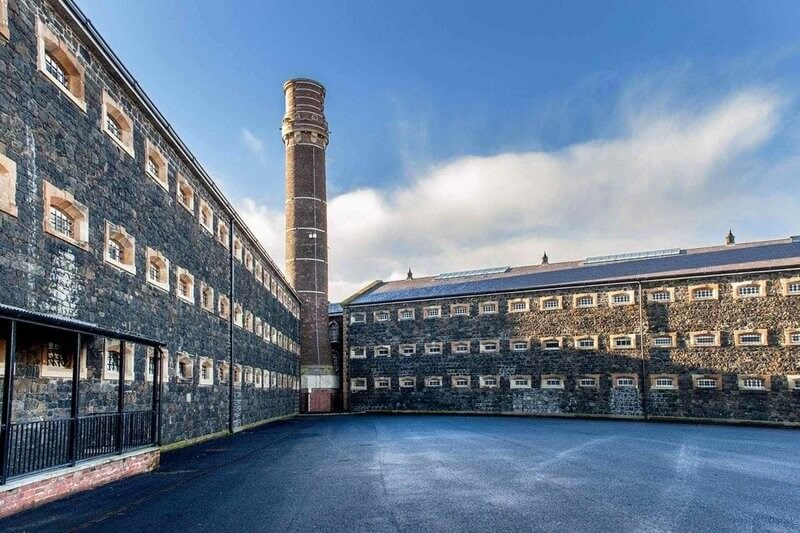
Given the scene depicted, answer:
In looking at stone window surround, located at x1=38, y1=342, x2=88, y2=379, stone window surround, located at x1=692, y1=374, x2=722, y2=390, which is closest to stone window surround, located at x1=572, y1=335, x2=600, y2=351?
stone window surround, located at x1=692, y1=374, x2=722, y2=390

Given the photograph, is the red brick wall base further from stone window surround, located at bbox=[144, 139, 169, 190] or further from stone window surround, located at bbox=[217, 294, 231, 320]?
stone window surround, located at bbox=[217, 294, 231, 320]

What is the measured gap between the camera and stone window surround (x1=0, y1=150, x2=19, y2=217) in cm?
980

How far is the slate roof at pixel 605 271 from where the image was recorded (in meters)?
32.0

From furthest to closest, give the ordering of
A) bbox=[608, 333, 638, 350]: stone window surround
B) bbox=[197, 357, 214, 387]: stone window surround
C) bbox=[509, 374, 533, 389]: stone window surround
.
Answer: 1. bbox=[509, 374, 533, 389]: stone window surround
2. bbox=[608, 333, 638, 350]: stone window surround
3. bbox=[197, 357, 214, 387]: stone window surround

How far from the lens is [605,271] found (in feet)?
122

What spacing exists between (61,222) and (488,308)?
98.0 ft

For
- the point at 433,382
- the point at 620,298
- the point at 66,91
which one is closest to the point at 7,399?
the point at 66,91

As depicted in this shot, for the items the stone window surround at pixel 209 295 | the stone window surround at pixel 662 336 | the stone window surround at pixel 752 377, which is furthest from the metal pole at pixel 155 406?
the stone window surround at pixel 752 377

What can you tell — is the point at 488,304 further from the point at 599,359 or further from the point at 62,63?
the point at 62,63

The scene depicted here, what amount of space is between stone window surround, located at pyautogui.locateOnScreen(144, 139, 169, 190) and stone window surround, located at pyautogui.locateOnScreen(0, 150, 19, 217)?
6.40 metres

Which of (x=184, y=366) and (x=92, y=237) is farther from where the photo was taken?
(x=184, y=366)

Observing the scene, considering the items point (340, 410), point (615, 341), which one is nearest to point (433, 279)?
point (340, 410)

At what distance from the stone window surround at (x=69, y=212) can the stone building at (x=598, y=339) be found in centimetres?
2885

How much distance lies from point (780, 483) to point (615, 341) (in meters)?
23.0
